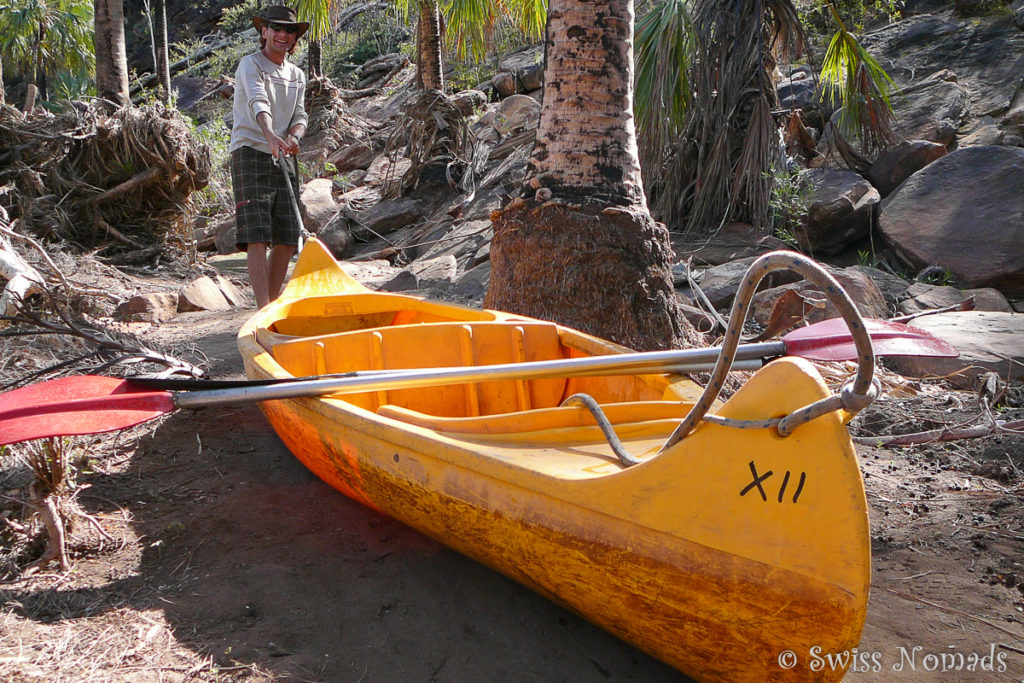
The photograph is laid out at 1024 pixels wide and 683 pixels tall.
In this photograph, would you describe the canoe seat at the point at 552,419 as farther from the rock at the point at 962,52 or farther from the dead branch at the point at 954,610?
the rock at the point at 962,52

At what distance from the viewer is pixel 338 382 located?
268cm

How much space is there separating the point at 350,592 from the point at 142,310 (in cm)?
499

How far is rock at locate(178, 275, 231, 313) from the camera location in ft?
23.4

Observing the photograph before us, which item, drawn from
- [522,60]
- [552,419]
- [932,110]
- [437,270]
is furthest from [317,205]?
[552,419]

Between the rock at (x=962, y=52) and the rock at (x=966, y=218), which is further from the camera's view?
the rock at (x=962, y=52)

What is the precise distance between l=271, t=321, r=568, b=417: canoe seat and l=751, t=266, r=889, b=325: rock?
2.39 meters

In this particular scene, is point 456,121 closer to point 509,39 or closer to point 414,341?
point 509,39

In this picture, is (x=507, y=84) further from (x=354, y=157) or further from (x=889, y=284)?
(x=889, y=284)

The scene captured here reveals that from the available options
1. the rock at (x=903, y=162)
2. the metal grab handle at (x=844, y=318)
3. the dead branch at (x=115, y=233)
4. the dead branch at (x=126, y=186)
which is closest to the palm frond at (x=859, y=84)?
the rock at (x=903, y=162)

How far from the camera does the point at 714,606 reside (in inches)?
70.7

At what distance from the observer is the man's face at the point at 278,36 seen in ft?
16.6

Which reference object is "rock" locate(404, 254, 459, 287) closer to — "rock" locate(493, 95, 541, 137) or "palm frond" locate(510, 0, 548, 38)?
"palm frond" locate(510, 0, 548, 38)

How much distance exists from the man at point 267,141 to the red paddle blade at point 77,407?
2.42 meters

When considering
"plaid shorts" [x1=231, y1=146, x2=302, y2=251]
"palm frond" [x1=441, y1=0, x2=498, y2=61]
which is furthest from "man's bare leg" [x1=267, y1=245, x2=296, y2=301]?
"palm frond" [x1=441, y1=0, x2=498, y2=61]
